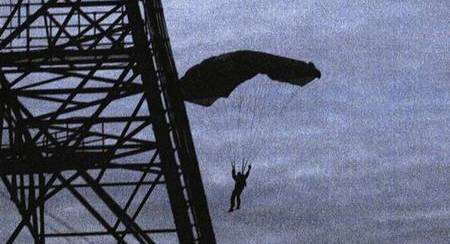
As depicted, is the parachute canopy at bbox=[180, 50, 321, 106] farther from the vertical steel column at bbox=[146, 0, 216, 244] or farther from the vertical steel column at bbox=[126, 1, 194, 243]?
the vertical steel column at bbox=[126, 1, 194, 243]

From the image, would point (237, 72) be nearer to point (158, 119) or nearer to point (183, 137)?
point (183, 137)

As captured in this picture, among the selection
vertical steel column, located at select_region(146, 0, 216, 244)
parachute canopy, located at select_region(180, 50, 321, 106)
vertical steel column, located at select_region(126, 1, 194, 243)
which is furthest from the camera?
parachute canopy, located at select_region(180, 50, 321, 106)

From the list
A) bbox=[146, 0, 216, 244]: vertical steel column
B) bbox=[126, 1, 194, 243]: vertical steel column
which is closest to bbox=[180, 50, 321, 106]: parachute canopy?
bbox=[146, 0, 216, 244]: vertical steel column

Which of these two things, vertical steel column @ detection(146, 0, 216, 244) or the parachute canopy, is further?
the parachute canopy

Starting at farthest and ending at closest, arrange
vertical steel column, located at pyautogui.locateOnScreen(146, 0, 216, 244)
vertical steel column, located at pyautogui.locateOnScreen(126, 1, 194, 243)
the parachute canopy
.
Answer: the parachute canopy
vertical steel column, located at pyautogui.locateOnScreen(146, 0, 216, 244)
vertical steel column, located at pyautogui.locateOnScreen(126, 1, 194, 243)

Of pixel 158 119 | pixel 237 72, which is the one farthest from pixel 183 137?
pixel 237 72

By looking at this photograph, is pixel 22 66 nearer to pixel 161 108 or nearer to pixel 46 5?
pixel 46 5

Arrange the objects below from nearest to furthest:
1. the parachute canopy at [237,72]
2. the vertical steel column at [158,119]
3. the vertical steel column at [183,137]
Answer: the vertical steel column at [158,119]
the vertical steel column at [183,137]
the parachute canopy at [237,72]

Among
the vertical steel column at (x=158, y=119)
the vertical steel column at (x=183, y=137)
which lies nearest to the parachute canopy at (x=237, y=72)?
the vertical steel column at (x=183, y=137)

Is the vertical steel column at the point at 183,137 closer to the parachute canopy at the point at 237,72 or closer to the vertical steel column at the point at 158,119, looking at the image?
the vertical steel column at the point at 158,119
